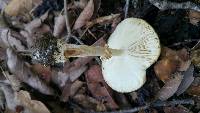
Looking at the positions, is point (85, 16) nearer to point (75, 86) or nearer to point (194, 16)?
point (75, 86)

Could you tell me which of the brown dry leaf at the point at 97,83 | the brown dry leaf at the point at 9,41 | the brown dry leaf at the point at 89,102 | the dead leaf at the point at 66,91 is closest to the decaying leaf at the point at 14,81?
the brown dry leaf at the point at 9,41

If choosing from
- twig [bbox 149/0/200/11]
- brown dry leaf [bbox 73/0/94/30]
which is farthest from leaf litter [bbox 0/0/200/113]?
twig [bbox 149/0/200/11]

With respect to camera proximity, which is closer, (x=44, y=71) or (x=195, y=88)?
(x=195, y=88)

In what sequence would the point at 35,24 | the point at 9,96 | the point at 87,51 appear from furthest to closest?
the point at 35,24
the point at 9,96
the point at 87,51

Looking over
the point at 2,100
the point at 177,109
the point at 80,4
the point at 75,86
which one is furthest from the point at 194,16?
the point at 2,100

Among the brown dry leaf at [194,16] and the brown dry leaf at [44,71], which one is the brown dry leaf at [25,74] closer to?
the brown dry leaf at [44,71]

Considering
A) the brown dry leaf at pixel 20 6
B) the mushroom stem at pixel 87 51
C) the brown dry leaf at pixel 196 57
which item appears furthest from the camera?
the brown dry leaf at pixel 20 6

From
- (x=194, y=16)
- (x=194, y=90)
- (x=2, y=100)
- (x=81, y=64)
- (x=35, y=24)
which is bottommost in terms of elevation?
(x=2, y=100)
